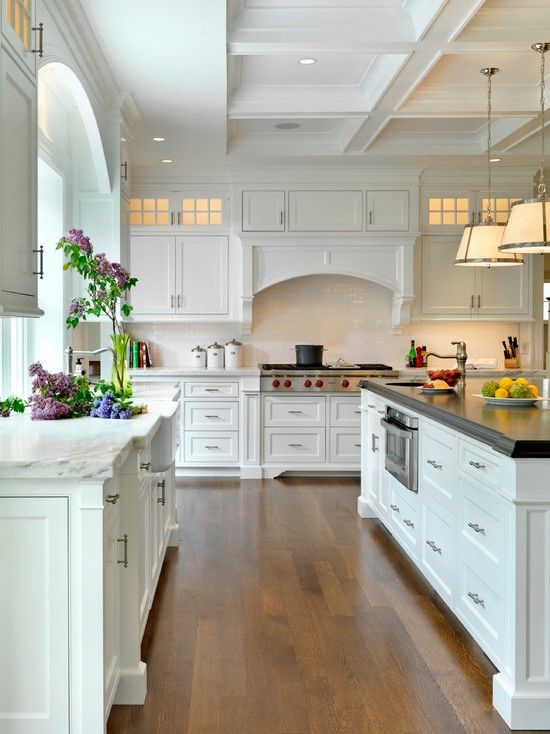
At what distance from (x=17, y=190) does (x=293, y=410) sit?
4.32 metres

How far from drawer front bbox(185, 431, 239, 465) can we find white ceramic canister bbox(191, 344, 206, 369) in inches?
27.0

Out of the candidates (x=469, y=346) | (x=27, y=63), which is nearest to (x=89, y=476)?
(x=27, y=63)

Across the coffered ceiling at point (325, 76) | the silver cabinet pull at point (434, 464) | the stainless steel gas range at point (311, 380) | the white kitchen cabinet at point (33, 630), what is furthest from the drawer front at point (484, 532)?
the stainless steel gas range at point (311, 380)

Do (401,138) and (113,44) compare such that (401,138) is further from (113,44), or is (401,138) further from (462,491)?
(462,491)

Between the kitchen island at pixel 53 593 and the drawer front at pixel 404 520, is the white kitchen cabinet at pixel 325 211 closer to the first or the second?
the drawer front at pixel 404 520

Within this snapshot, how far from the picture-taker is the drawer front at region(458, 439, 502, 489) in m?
2.69

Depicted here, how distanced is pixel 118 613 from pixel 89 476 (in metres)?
0.75

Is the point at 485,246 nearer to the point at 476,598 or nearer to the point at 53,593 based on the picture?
the point at 476,598

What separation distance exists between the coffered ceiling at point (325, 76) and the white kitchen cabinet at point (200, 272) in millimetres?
730

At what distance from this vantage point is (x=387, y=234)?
6887 mm

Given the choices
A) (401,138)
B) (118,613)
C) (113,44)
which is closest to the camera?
(118,613)

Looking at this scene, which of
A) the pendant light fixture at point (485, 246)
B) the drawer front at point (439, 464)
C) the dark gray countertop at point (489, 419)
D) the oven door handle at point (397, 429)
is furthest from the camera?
the pendant light fixture at point (485, 246)

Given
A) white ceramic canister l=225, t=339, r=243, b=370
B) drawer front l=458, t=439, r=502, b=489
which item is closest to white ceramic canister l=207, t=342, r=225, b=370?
white ceramic canister l=225, t=339, r=243, b=370

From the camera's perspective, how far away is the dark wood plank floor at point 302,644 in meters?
2.51
